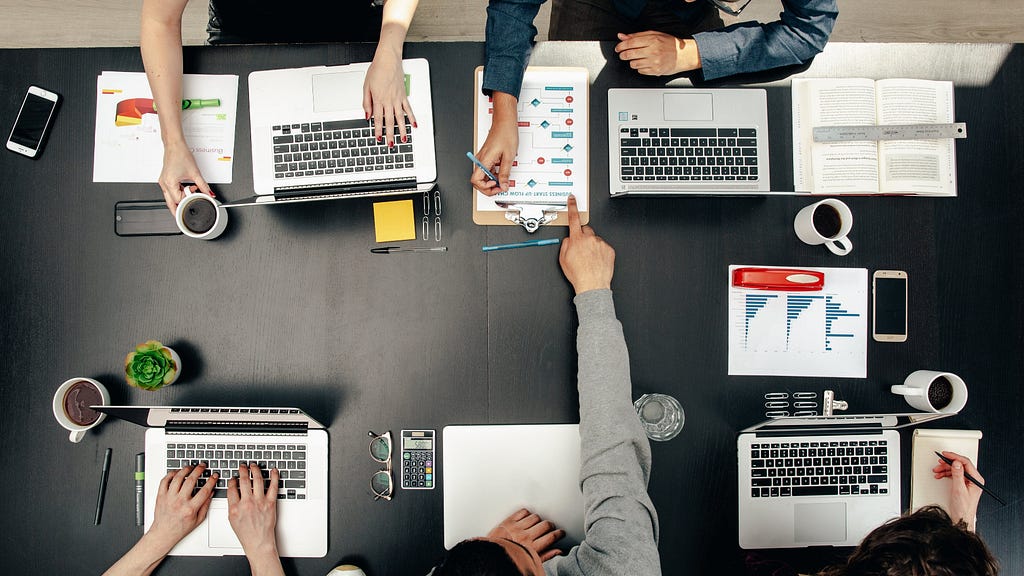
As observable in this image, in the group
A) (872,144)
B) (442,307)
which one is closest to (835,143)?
(872,144)

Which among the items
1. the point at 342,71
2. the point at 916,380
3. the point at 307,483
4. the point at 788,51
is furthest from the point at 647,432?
the point at 342,71

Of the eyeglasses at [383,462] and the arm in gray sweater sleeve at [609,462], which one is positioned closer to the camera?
the arm in gray sweater sleeve at [609,462]

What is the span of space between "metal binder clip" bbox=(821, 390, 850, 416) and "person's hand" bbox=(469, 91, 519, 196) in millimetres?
927

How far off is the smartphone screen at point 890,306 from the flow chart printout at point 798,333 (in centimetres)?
4

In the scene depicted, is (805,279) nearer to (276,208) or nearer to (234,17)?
(276,208)

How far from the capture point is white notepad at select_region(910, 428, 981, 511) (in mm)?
1357

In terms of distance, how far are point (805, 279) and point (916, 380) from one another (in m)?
0.37

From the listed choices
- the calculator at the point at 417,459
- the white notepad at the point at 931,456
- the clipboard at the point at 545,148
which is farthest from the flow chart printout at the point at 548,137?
the white notepad at the point at 931,456

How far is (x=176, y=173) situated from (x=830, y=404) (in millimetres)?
1669

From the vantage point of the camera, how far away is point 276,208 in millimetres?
1391

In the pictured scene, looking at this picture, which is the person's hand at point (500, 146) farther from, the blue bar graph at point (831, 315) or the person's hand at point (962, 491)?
the person's hand at point (962, 491)

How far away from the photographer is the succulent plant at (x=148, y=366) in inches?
48.4

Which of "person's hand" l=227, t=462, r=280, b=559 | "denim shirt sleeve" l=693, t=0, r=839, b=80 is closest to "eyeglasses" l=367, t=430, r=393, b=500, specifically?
"person's hand" l=227, t=462, r=280, b=559

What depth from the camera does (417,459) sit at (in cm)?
134
